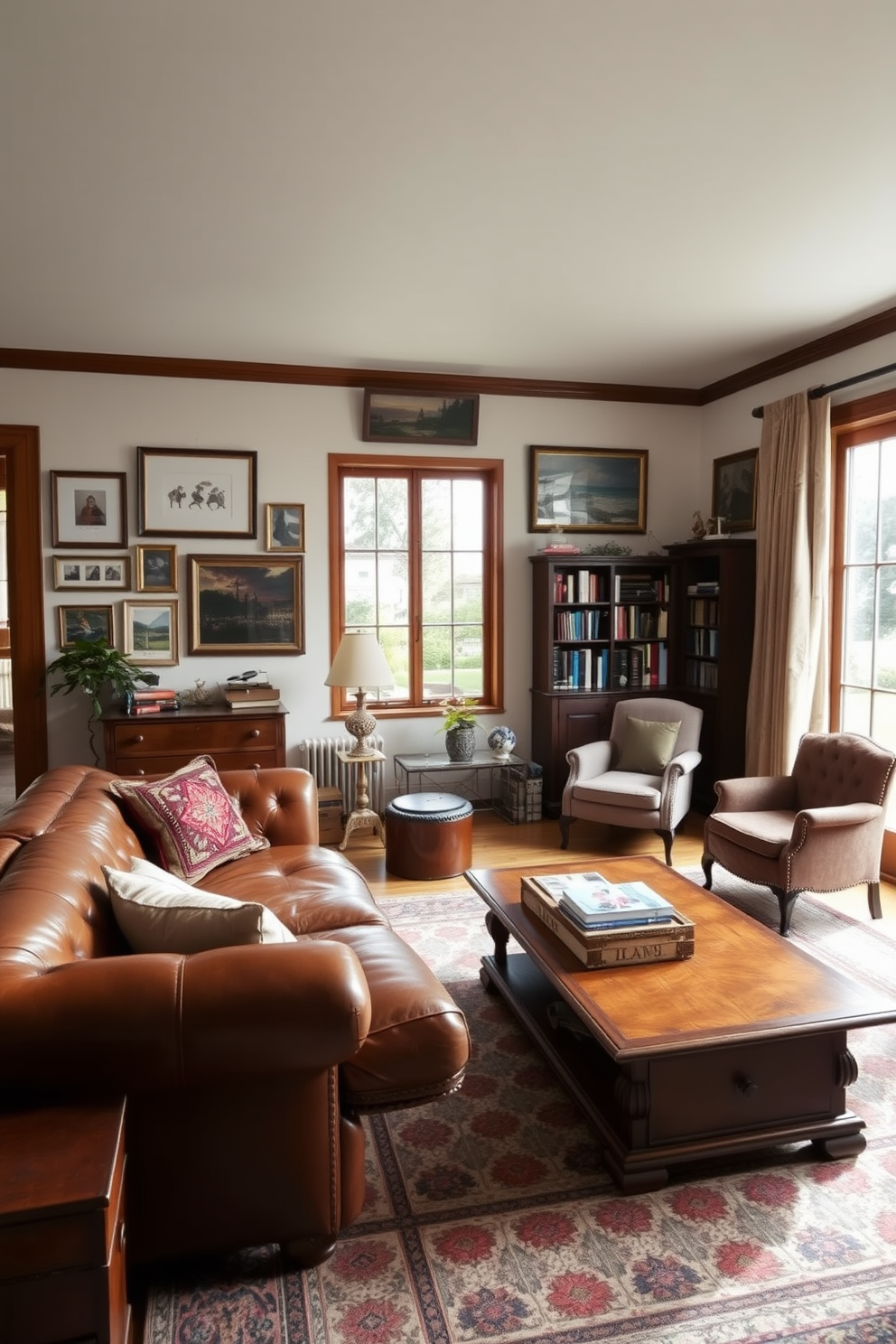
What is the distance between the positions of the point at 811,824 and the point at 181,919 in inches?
109

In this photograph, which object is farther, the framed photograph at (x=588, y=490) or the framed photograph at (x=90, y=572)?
the framed photograph at (x=588, y=490)

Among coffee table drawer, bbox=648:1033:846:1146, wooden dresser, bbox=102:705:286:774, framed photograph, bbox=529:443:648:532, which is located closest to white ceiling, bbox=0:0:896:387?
framed photograph, bbox=529:443:648:532

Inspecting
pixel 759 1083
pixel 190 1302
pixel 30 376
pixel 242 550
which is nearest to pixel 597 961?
pixel 759 1083

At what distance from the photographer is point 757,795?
439 cm

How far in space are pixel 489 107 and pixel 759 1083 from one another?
2.82 m

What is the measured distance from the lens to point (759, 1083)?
89.7 inches

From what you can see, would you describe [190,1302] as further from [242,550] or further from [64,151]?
[242,550]

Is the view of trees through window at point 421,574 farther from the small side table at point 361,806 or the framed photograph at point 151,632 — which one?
the framed photograph at point 151,632

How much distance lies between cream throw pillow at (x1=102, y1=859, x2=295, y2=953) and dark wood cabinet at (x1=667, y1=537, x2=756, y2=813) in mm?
4121

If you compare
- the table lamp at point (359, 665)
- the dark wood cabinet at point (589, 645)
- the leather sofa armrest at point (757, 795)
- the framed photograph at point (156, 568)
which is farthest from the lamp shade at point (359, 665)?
the leather sofa armrest at point (757, 795)

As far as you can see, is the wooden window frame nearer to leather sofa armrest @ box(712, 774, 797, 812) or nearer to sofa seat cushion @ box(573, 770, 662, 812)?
sofa seat cushion @ box(573, 770, 662, 812)

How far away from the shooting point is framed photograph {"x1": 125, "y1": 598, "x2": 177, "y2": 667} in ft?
17.5

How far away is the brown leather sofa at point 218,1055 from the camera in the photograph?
1.58 meters

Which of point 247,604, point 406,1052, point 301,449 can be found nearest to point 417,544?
point 301,449
